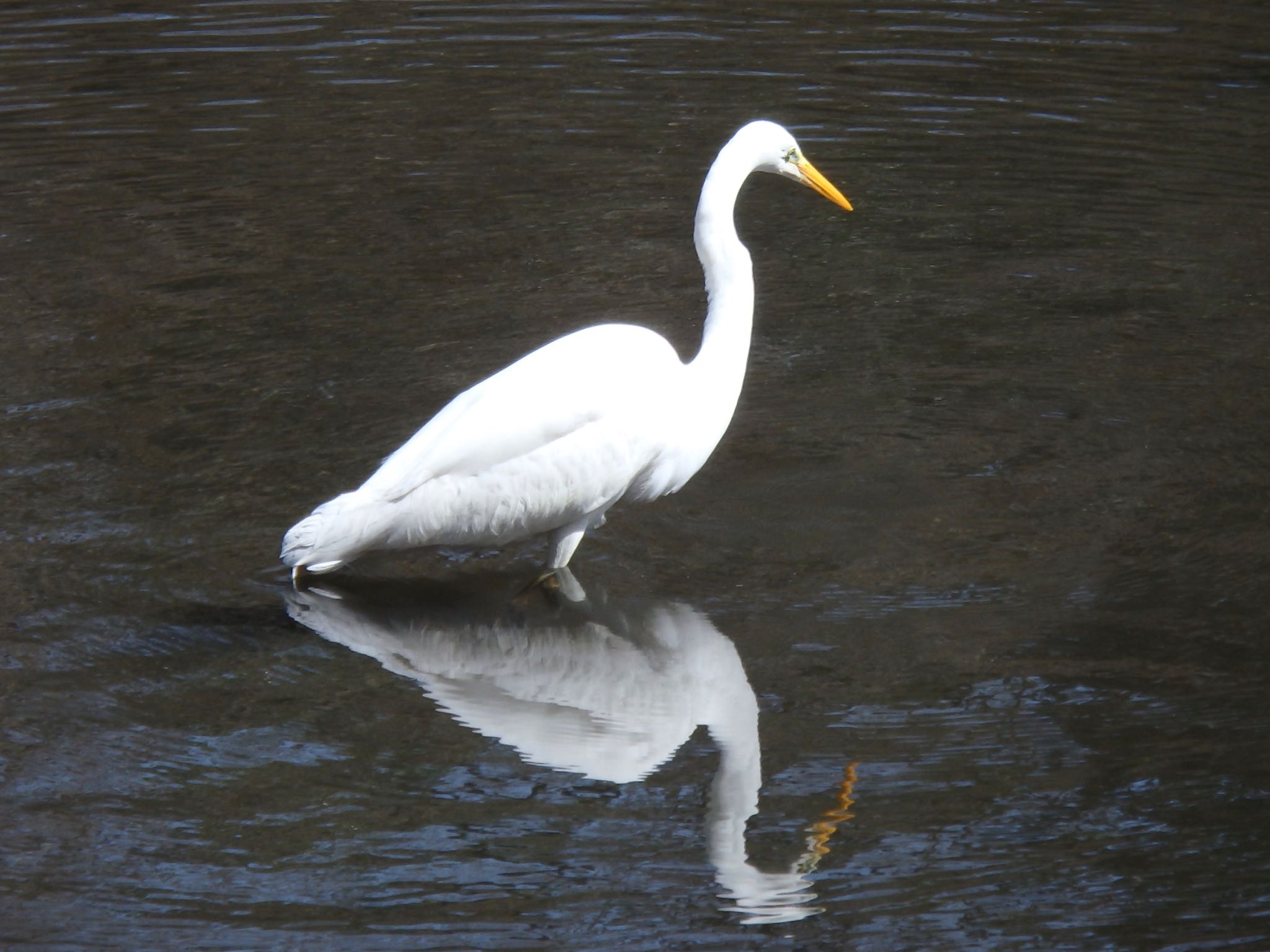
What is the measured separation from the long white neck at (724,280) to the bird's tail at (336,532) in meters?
1.33

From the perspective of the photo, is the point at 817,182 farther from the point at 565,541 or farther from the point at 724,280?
the point at 565,541

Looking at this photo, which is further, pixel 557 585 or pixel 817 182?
pixel 817 182

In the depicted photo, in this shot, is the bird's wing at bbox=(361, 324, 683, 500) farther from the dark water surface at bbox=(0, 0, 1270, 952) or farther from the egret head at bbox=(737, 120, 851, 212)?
the egret head at bbox=(737, 120, 851, 212)

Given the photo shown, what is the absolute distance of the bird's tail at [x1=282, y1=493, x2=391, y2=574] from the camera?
6.00 m

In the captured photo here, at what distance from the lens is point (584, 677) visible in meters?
5.70

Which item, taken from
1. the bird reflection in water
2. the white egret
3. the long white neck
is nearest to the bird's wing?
the white egret

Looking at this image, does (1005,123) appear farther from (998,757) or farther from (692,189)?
(998,757)

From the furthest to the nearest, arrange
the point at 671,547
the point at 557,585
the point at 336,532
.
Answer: the point at 671,547
the point at 557,585
the point at 336,532

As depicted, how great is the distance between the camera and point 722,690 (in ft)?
18.1

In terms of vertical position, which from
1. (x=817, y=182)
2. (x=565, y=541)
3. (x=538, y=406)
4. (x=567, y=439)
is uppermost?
(x=817, y=182)

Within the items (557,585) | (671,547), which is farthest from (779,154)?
(557,585)

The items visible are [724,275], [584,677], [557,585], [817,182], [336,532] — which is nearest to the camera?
[584,677]

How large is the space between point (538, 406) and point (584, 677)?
1.04 metres

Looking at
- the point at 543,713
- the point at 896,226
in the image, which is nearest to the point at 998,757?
the point at 543,713
